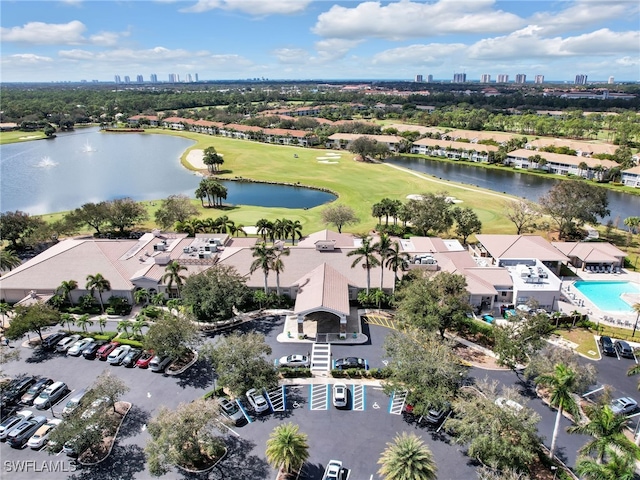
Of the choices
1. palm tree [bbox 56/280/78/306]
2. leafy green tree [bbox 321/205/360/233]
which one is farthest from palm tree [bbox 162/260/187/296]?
leafy green tree [bbox 321/205/360/233]

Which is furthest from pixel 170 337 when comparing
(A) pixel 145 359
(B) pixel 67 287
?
(B) pixel 67 287

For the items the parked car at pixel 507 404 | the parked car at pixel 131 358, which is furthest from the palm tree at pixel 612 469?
the parked car at pixel 131 358

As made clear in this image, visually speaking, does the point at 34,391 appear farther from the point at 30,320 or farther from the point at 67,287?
the point at 67,287

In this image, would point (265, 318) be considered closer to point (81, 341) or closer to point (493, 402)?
point (81, 341)

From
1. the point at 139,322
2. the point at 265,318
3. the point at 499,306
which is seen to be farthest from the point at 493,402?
the point at 139,322

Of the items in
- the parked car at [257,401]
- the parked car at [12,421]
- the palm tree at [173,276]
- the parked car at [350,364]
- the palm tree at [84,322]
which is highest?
the palm tree at [173,276]

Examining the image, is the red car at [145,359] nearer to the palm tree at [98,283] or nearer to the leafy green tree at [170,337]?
the leafy green tree at [170,337]

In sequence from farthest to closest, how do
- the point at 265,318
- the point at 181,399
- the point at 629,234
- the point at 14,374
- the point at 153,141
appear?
the point at 153,141, the point at 629,234, the point at 265,318, the point at 14,374, the point at 181,399
